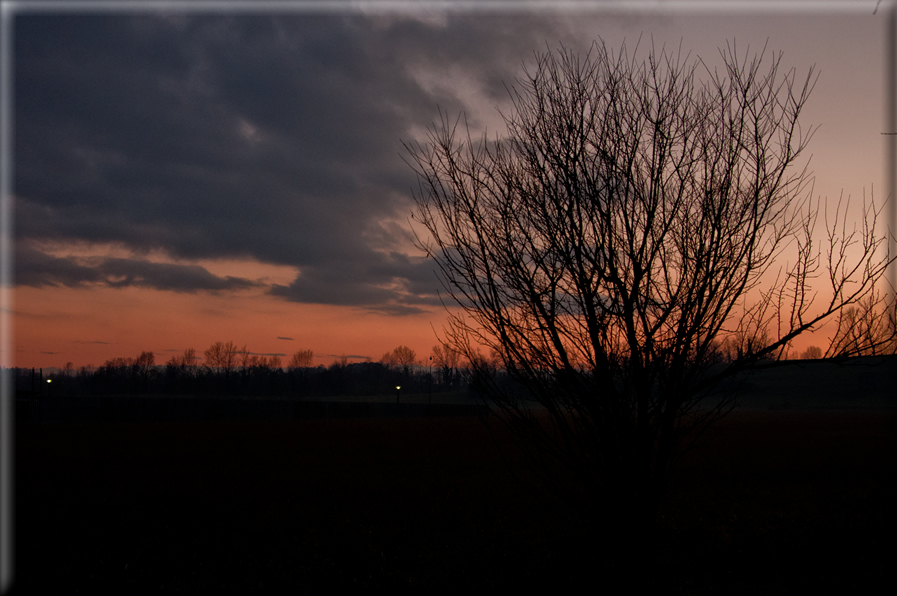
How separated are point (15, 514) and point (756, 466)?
820 inches

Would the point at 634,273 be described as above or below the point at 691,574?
above

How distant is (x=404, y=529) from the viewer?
32.2ft

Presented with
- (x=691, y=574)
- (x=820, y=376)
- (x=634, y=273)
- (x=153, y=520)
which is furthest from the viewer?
(x=820, y=376)

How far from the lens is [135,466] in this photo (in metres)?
18.9

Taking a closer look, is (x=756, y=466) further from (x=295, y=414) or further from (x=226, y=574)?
(x=295, y=414)

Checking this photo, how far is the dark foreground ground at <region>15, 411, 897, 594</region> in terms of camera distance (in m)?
7.11

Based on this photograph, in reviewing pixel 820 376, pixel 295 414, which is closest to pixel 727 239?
pixel 295 414

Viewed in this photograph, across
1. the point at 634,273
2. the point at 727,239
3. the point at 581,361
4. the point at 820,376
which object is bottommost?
the point at 820,376

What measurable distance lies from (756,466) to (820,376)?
139 m

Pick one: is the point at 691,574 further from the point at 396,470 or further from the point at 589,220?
the point at 396,470

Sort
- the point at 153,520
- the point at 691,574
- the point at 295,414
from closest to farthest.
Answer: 1. the point at 691,574
2. the point at 153,520
3. the point at 295,414

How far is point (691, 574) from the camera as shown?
723 cm

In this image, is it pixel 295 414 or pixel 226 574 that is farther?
pixel 295 414

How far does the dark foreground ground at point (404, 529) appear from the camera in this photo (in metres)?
7.11
